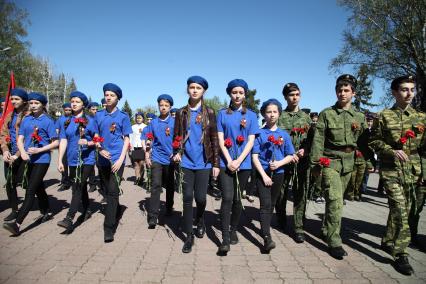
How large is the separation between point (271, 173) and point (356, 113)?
5.15ft

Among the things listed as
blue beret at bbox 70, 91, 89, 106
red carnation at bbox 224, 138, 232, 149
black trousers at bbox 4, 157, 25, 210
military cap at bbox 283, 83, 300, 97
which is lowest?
black trousers at bbox 4, 157, 25, 210

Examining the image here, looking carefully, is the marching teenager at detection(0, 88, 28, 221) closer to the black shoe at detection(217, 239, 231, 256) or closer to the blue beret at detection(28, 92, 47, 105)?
the blue beret at detection(28, 92, 47, 105)

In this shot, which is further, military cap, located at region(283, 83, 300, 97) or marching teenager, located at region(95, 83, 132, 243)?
military cap, located at region(283, 83, 300, 97)

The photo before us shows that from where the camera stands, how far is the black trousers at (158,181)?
215 inches

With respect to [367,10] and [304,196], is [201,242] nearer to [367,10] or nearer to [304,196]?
[304,196]

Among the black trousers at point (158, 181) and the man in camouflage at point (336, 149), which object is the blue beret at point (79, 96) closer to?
the black trousers at point (158, 181)

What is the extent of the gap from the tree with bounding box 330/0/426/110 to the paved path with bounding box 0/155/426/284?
62.7 ft

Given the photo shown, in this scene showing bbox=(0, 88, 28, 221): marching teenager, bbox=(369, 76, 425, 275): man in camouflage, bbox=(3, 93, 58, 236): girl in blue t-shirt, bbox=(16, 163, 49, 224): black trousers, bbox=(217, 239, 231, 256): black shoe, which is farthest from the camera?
bbox=(0, 88, 28, 221): marching teenager

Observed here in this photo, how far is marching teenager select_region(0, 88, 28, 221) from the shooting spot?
17.1 feet

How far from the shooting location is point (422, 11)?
19.2m

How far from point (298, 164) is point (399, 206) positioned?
161 centimetres

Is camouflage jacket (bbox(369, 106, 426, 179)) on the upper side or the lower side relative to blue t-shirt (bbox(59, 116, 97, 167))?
upper

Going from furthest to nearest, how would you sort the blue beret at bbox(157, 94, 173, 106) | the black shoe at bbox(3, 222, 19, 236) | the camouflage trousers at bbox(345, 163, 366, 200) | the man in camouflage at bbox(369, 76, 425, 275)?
the camouflage trousers at bbox(345, 163, 366, 200) → the blue beret at bbox(157, 94, 173, 106) → the black shoe at bbox(3, 222, 19, 236) → the man in camouflage at bbox(369, 76, 425, 275)

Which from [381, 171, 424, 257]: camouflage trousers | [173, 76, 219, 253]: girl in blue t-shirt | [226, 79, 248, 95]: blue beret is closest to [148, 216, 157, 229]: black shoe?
[173, 76, 219, 253]: girl in blue t-shirt
